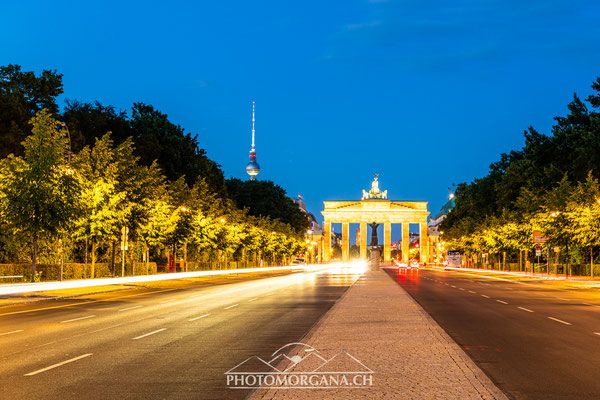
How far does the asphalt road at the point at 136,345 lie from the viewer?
32.8 feet

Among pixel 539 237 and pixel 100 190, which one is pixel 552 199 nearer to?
pixel 539 237

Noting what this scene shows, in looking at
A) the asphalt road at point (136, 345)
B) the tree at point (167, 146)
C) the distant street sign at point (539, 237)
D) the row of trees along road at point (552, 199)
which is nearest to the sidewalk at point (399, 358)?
the asphalt road at point (136, 345)

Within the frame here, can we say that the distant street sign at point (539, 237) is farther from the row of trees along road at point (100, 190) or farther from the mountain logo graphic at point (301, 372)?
the mountain logo graphic at point (301, 372)

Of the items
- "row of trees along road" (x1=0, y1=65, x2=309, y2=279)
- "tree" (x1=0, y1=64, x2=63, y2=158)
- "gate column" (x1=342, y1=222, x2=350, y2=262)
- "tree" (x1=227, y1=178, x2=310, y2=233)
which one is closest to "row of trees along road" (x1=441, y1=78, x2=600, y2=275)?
"row of trees along road" (x1=0, y1=65, x2=309, y2=279)

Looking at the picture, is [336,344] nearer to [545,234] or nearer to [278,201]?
[545,234]

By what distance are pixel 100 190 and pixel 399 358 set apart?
3893 cm

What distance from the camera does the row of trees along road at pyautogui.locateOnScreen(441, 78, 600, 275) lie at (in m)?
63.0

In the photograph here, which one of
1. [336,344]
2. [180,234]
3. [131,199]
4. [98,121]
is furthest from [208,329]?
[98,121]

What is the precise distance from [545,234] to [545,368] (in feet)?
197

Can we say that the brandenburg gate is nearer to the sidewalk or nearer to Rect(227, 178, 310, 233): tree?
Rect(227, 178, 310, 233): tree

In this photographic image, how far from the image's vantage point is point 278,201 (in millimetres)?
155500

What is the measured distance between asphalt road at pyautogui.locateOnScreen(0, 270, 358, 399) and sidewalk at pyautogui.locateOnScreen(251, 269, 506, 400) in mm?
1085

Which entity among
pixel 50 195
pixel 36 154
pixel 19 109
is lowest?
pixel 50 195

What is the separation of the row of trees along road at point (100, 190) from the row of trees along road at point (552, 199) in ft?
108
